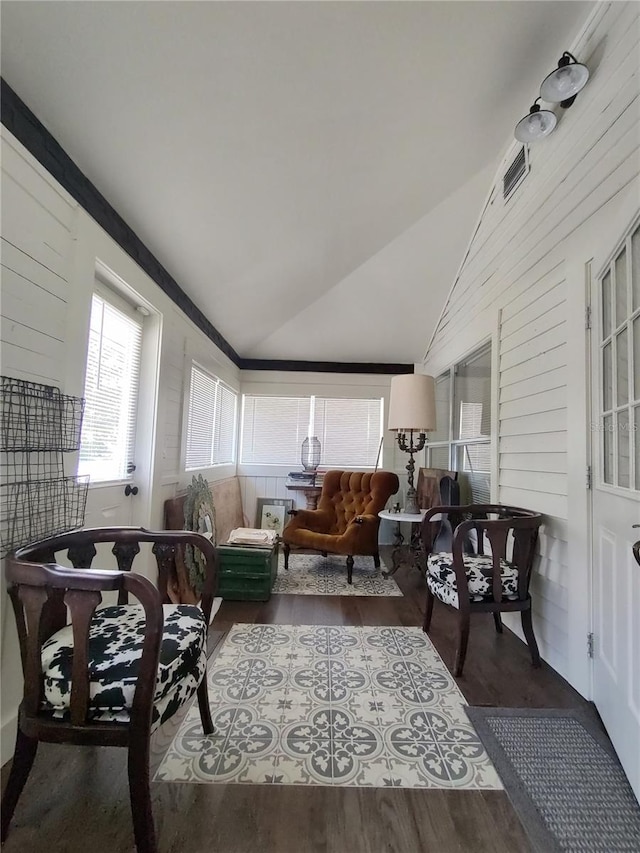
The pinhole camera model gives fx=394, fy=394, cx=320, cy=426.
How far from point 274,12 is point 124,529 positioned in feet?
6.32

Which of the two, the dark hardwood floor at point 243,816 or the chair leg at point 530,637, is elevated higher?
the chair leg at point 530,637

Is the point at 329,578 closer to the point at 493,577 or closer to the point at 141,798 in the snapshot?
the point at 493,577

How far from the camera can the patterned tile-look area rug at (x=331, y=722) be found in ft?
4.39

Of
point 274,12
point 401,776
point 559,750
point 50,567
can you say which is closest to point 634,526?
point 559,750

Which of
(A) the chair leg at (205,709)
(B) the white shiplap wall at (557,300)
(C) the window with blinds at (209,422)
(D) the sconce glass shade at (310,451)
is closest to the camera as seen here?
(A) the chair leg at (205,709)

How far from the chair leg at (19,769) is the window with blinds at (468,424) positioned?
2.72m

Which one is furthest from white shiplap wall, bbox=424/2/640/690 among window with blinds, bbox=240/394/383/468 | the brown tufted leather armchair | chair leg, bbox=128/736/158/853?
A: window with blinds, bbox=240/394/383/468

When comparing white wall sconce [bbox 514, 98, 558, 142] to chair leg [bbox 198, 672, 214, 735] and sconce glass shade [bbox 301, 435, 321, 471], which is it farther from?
sconce glass shade [bbox 301, 435, 321, 471]

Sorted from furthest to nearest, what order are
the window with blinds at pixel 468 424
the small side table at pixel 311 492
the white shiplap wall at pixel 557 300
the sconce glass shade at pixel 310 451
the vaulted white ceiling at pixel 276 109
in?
the sconce glass shade at pixel 310 451, the small side table at pixel 311 492, the window with blinds at pixel 468 424, the white shiplap wall at pixel 557 300, the vaulted white ceiling at pixel 276 109

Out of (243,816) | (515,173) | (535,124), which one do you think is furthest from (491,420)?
(243,816)

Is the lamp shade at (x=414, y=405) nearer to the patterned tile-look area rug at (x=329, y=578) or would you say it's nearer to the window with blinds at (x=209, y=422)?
the patterned tile-look area rug at (x=329, y=578)

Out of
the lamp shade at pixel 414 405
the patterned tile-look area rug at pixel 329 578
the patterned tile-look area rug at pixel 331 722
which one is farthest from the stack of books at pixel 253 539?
the lamp shade at pixel 414 405

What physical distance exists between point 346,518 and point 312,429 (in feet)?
4.90

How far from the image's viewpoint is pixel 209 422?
157 inches
